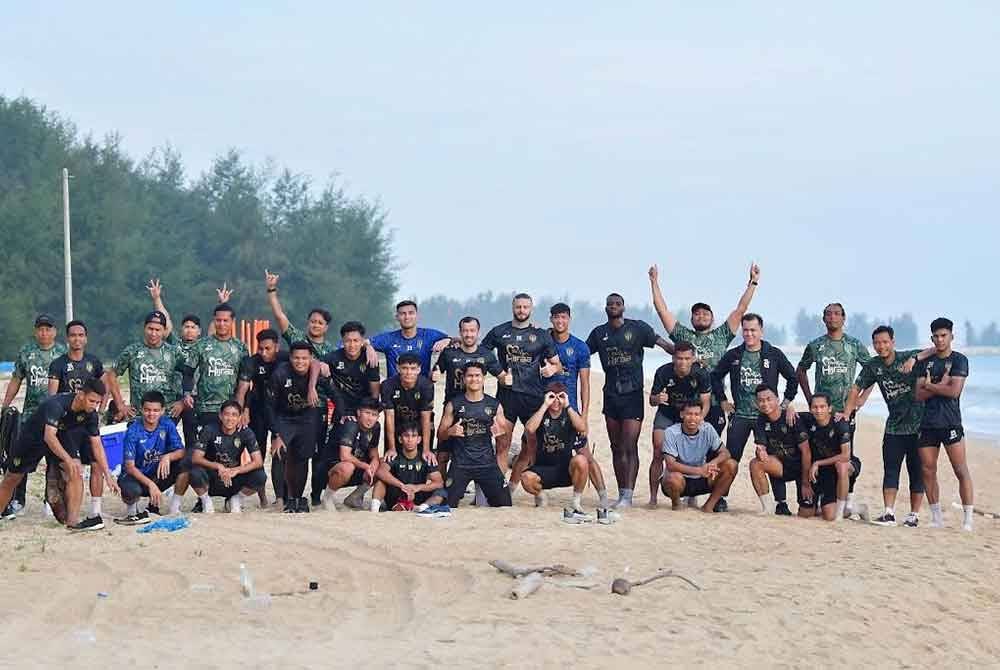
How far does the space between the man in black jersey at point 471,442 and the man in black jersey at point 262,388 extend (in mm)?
1718

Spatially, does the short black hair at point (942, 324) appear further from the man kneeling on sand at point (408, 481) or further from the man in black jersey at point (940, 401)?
the man kneeling on sand at point (408, 481)

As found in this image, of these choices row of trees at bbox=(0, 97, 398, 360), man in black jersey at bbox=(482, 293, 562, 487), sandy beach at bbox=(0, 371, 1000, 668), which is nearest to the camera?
sandy beach at bbox=(0, 371, 1000, 668)

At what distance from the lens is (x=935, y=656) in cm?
835

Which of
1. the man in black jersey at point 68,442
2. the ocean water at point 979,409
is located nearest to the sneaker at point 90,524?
the man in black jersey at point 68,442

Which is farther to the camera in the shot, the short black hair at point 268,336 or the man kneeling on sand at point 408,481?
the short black hair at point 268,336

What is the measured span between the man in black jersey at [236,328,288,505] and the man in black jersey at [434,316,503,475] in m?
1.59

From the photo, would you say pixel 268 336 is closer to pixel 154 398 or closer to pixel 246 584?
pixel 154 398

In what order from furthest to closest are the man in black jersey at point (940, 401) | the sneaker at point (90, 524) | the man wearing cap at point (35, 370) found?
the man wearing cap at point (35, 370), the man in black jersey at point (940, 401), the sneaker at point (90, 524)

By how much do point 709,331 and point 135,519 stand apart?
236 inches

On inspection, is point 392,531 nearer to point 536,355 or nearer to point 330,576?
point 330,576

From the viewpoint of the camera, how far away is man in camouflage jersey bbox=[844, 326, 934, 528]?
40.9 feet

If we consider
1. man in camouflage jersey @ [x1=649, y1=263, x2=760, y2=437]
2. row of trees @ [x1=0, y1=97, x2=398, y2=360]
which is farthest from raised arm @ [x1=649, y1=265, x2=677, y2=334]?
row of trees @ [x1=0, y1=97, x2=398, y2=360]

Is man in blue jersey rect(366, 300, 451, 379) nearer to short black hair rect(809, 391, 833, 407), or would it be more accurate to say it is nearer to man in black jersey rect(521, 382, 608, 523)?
man in black jersey rect(521, 382, 608, 523)

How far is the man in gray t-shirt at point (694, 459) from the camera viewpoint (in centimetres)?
1279
